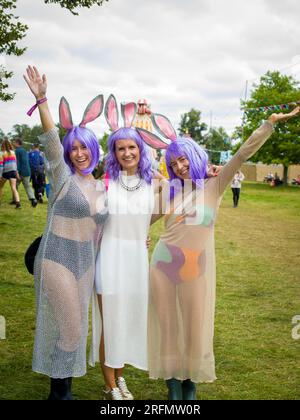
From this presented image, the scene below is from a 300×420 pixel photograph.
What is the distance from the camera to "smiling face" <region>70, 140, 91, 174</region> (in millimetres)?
3027

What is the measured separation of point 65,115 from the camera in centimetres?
314

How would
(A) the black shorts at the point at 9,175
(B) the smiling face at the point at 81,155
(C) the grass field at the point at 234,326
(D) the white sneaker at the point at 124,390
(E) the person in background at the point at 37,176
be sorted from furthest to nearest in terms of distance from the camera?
(E) the person in background at the point at 37,176 < (A) the black shorts at the point at 9,175 < (C) the grass field at the point at 234,326 < (D) the white sneaker at the point at 124,390 < (B) the smiling face at the point at 81,155

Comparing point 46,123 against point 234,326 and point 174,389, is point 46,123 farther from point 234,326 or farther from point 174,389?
point 234,326

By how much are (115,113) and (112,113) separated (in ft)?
0.08

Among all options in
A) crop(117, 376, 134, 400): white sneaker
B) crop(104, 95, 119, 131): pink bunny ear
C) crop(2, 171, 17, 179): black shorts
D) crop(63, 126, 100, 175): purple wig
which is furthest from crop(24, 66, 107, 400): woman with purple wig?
crop(2, 171, 17, 179): black shorts

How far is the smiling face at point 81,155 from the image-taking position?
3.03 metres

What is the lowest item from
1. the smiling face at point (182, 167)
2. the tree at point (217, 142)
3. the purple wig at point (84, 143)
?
the smiling face at point (182, 167)

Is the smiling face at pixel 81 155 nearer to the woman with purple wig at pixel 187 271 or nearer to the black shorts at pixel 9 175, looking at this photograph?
the woman with purple wig at pixel 187 271

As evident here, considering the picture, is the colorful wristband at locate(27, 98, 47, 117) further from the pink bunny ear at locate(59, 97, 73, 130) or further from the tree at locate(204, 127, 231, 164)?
the tree at locate(204, 127, 231, 164)

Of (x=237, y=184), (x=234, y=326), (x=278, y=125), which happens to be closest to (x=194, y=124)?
(x=278, y=125)

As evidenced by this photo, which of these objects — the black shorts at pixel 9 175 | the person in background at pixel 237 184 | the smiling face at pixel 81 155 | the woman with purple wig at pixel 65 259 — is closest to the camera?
the woman with purple wig at pixel 65 259

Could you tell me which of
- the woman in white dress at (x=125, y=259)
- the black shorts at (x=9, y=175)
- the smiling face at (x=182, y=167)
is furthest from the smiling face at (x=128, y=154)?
the black shorts at (x=9, y=175)

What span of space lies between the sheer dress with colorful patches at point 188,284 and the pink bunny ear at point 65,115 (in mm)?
822

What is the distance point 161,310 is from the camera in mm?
3115
